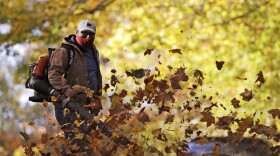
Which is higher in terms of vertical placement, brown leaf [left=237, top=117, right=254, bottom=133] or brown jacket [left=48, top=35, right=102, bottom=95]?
brown jacket [left=48, top=35, right=102, bottom=95]

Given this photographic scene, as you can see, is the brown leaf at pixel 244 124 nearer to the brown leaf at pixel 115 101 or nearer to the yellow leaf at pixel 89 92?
the brown leaf at pixel 115 101

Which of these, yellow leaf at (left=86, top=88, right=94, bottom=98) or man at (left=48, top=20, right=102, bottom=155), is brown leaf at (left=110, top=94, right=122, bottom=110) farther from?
yellow leaf at (left=86, top=88, right=94, bottom=98)

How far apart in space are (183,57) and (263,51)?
1961 millimetres

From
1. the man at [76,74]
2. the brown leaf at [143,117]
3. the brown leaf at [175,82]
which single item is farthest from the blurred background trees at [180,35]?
the man at [76,74]

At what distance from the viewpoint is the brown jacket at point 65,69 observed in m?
8.94

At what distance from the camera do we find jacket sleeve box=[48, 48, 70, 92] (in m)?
8.92

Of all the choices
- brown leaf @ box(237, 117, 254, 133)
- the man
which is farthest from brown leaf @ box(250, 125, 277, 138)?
the man

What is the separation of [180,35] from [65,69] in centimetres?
948

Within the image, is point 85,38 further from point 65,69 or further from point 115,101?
point 115,101

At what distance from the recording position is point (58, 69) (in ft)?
29.3

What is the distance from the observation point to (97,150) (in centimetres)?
900

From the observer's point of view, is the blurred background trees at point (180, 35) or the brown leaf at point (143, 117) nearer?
the brown leaf at point (143, 117)

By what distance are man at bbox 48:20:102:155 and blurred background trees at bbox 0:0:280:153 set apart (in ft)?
23.4

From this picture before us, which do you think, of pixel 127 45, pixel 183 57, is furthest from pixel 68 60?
pixel 127 45
